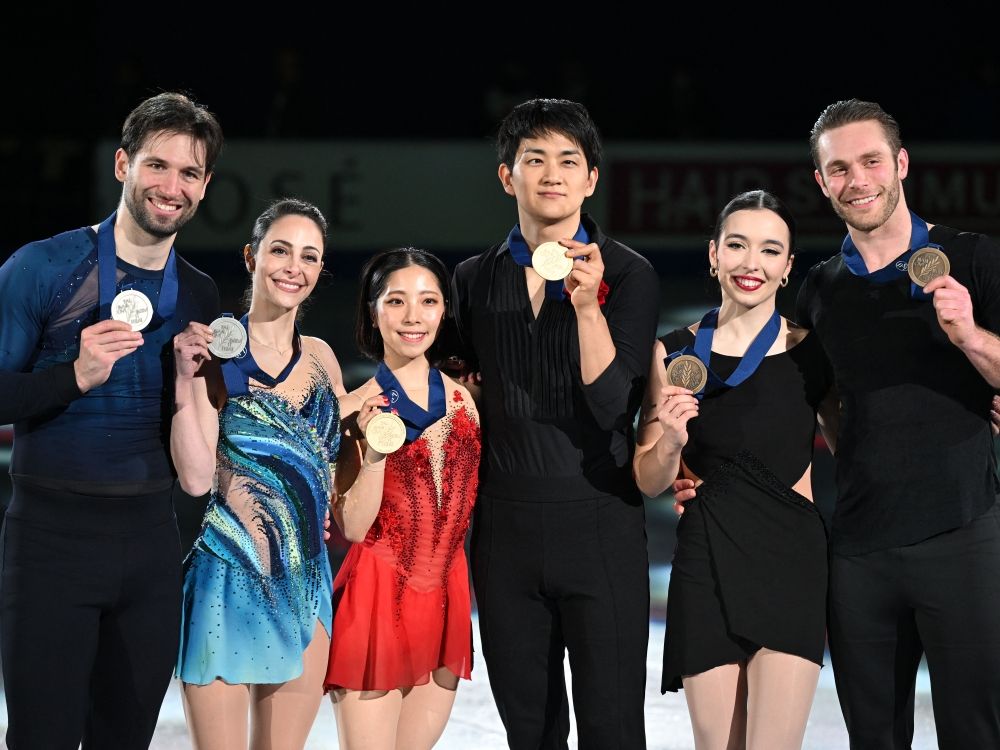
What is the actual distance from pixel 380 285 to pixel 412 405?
0.36 m

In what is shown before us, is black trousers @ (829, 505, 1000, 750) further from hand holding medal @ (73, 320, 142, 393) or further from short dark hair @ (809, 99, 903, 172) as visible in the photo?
hand holding medal @ (73, 320, 142, 393)

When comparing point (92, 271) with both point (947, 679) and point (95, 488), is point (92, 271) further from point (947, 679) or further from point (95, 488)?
point (947, 679)

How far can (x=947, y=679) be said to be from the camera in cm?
344

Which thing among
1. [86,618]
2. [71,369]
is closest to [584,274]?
[71,369]

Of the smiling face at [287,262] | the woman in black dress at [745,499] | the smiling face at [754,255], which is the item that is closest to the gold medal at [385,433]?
the smiling face at [287,262]

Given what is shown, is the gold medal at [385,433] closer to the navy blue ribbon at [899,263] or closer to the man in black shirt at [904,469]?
the man in black shirt at [904,469]

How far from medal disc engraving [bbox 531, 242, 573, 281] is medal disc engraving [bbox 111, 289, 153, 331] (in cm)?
99

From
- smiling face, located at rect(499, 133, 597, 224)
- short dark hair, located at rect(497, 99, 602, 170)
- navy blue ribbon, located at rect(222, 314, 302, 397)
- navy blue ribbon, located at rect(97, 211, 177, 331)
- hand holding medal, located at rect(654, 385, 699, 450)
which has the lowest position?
hand holding medal, located at rect(654, 385, 699, 450)

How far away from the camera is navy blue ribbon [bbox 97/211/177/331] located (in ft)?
10.9

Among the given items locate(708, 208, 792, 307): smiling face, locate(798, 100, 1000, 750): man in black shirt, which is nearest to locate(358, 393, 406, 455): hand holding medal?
locate(708, 208, 792, 307): smiling face

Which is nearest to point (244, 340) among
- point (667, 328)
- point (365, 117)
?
point (667, 328)

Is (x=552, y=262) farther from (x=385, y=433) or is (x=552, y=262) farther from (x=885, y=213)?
(x=885, y=213)

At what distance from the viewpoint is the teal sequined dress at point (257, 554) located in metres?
3.43

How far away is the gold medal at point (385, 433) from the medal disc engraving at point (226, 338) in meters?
0.39
